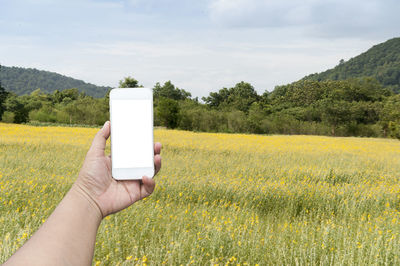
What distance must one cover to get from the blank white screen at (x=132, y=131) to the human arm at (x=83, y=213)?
0.20 feet

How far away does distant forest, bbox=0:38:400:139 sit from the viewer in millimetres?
50375

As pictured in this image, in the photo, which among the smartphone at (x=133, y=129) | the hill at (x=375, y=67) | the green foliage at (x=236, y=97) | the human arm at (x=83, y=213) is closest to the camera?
the human arm at (x=83, y=213)

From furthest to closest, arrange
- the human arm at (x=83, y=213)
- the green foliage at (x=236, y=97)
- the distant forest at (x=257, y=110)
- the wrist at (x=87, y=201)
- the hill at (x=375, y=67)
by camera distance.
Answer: the hill at (x=375, y=67) → the green foliage at (x=236, y=97) → the distant forest at (x=257, y=110) → the wrist at (x=87, y=201) → the human arm at (x=83, y=213)

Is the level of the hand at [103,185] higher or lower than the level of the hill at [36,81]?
lower

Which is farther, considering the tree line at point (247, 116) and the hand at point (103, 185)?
the tree line at point (247, 116)

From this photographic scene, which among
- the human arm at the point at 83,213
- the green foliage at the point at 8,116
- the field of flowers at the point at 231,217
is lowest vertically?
→ the field of flowers at the point at 231,217

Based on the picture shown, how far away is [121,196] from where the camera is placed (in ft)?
5.87

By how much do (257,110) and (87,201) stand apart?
2337 inches

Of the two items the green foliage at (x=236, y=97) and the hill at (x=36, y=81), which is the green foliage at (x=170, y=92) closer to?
the green foliage at (x=236, y=97)

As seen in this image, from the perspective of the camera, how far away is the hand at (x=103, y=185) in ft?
5.52

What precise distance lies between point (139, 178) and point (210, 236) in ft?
8.48

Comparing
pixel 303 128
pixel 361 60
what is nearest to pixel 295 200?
pixel 303 128

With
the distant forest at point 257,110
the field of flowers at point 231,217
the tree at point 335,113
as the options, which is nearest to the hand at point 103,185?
the field of flowers at point 231,217

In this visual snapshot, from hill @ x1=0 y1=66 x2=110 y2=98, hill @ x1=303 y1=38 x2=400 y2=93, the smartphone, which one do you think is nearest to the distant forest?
hill @ x1=303 y1=38 x2=400 y2=93
